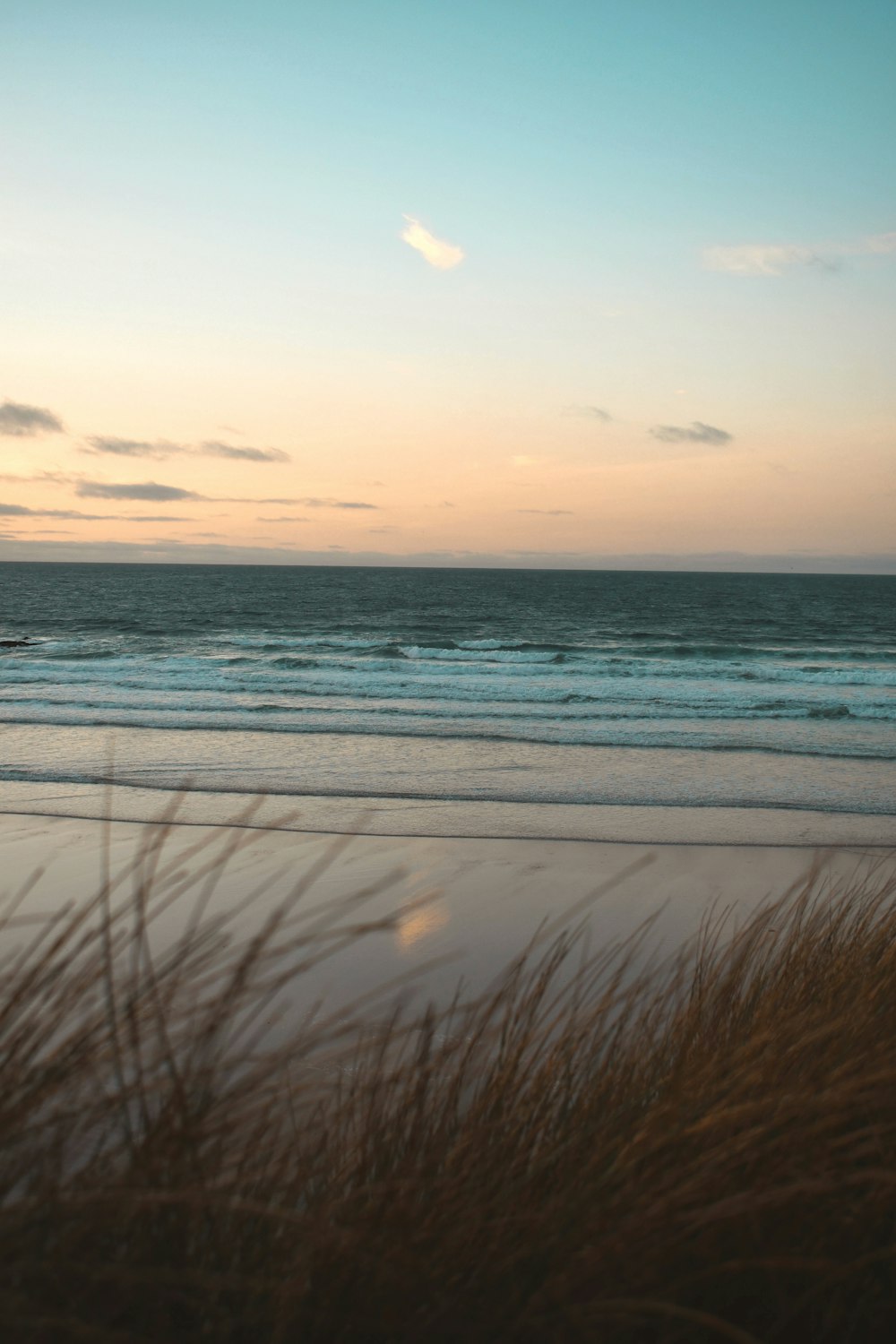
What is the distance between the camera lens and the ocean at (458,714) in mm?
12469

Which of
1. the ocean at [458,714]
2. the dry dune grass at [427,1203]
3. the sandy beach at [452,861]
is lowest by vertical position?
the sandy beach at [452,861]

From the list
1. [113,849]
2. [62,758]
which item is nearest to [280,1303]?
[113,849]

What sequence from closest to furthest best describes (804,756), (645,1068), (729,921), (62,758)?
(645,1068)
(729,921)
(62,758)
(804,756)

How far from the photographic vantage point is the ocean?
12469 millimetres

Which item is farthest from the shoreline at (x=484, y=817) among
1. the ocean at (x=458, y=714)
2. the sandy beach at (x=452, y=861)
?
the ocean at (x=458, y=714)

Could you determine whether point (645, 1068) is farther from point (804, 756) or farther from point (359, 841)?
A: point (804, 756)

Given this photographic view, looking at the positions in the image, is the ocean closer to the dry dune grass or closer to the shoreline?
the shoreline

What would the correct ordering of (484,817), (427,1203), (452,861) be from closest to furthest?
(427,1203) → (452,861) → (484,817)

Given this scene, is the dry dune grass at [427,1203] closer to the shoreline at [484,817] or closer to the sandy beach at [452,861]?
the sandy beach at [452,861]

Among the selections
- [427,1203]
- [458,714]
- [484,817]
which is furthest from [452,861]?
[458,714]

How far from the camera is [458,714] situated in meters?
17.9

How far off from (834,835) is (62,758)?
403 inches

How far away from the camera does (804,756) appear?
47.7 feet

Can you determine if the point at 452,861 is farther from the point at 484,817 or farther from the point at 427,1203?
the point at 427,1203
